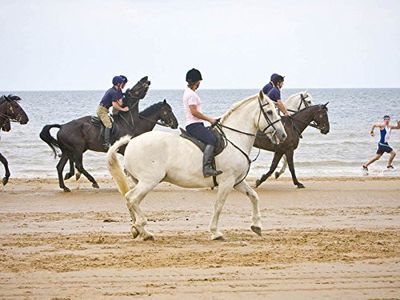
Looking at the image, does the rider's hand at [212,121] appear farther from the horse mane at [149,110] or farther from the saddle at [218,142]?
the horse mane at [149,110]

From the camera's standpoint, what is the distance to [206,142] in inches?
458

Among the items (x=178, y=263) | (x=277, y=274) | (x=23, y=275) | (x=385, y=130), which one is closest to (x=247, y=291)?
(x=277, y=274)

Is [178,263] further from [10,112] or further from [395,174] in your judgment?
[395,174]

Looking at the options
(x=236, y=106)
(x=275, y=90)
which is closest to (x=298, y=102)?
(x=275, y=90)

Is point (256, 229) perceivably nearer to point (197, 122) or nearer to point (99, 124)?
point (197, 122)

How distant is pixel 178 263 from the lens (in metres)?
9.95

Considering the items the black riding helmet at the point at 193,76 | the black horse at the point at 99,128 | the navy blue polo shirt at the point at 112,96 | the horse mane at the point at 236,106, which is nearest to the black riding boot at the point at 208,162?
the horse mane at the point at 236,106

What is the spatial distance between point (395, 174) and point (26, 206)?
12.0 metres

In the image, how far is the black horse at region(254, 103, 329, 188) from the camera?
18.7m

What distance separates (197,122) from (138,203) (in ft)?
4.50

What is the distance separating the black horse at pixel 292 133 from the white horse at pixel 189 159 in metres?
6.50

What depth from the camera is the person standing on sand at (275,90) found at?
1703 cm

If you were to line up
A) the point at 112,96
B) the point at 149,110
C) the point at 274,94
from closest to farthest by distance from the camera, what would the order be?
the point at 274,94 < the point at 112,96 < the point at 149,110

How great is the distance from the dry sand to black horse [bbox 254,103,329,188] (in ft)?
4.36
